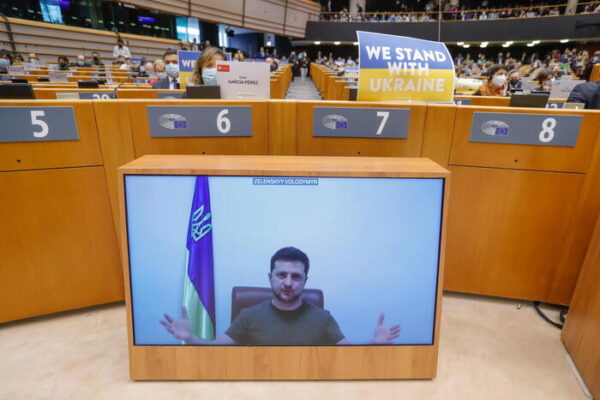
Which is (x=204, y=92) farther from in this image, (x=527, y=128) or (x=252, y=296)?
(x=527, y=128)

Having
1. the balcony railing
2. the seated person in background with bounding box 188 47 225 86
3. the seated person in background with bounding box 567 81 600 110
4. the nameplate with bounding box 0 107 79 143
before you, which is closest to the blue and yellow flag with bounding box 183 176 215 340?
the nameplate with bounding box 0 107 79 143

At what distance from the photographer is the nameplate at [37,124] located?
1482 millimetres

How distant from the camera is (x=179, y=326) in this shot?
1.39 metres

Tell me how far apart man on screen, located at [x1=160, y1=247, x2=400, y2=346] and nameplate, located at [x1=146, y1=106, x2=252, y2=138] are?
0.71 meters

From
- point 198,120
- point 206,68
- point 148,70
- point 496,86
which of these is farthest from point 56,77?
point 496,86

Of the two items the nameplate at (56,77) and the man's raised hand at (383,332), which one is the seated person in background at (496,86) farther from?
the nameplate at (56,77)

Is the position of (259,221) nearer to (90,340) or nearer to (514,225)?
(90,340)

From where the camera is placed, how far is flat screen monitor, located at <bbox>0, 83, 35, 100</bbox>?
1625mm

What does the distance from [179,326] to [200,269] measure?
25 centimetres

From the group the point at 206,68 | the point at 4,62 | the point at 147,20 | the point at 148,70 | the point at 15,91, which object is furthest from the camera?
the point at 147,20

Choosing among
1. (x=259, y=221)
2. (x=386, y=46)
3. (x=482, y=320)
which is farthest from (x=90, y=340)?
(x=386, y=46)

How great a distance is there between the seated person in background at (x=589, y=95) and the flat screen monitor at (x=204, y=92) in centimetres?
281

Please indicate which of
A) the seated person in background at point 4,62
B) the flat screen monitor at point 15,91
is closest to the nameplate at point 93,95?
the flat screen monitor at point 15,91

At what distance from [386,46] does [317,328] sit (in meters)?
1.51
